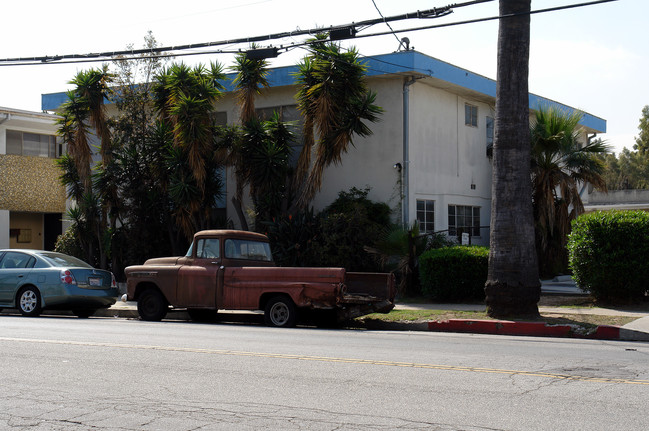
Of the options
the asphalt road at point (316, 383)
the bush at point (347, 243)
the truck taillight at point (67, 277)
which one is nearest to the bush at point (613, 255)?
the asphalt road at point (316, 383)

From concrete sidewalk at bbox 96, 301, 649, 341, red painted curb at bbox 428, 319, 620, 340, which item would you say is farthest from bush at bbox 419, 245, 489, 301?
red painted curb at bbox 428, 319, 620, 340

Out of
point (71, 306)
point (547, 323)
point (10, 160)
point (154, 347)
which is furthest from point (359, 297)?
point (10, 160)

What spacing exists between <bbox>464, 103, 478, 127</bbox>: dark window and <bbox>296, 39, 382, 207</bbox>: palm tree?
556 cm

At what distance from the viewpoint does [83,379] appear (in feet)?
27.4

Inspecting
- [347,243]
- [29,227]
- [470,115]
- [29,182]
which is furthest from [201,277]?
[29,227]

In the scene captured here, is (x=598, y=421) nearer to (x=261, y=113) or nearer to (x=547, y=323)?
(x=547, y=323)

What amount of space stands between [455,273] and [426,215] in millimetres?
5152

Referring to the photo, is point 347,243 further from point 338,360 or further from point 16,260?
point 338,360

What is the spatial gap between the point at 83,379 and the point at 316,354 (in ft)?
10.4

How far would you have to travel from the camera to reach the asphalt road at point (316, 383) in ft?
21.3

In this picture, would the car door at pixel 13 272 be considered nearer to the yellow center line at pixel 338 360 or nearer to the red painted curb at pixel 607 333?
the yellow center line at pixel 338 360

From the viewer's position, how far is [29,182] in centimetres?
3238

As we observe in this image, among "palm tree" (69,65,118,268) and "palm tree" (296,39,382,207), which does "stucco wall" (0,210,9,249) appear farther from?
"palm tree" (296,39,382,207)

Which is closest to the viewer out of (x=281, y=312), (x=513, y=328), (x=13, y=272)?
(x=513, y=328)
